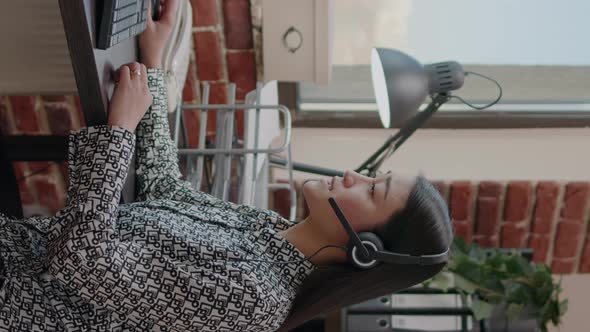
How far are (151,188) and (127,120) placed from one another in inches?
8.8

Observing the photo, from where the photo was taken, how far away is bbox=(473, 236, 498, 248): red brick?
2199 millimetres

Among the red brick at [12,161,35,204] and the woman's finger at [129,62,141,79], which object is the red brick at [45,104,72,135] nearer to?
the red brick at [12,161,35,204]

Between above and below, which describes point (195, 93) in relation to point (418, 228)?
above

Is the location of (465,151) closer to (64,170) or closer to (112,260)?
(64,170)

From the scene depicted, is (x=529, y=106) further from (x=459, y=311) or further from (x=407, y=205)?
(x=407, y=205)

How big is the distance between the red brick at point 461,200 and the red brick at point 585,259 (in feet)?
1.19

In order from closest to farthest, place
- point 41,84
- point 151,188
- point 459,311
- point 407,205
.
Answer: point 407,205 → point 151,188 → point 41,84 → point 459,311

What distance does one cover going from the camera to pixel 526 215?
2.16 metres

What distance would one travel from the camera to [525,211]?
84.7 inches

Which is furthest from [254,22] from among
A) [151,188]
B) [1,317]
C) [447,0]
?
[1,317]

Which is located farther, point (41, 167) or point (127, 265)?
point (41, 167)

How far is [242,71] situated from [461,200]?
75 centimetres

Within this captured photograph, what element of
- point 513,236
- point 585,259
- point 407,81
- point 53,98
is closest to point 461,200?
point 513,236

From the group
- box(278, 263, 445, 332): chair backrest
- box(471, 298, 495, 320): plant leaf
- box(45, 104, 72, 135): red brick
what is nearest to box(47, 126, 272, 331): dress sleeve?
box(278, 263, 445, 332): chair backrest
